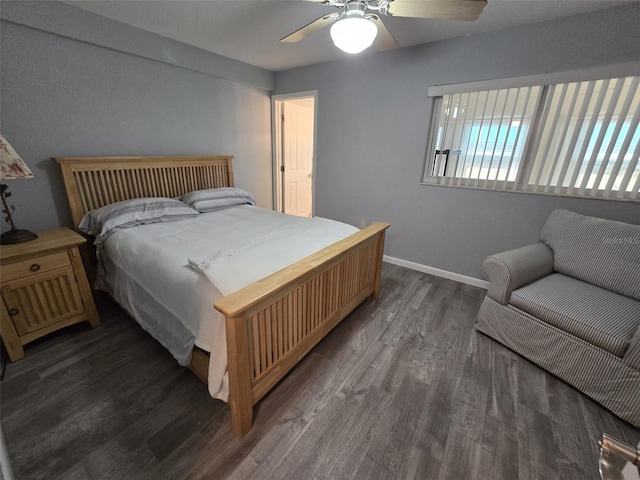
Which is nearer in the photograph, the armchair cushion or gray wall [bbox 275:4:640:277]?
the armchair cushion

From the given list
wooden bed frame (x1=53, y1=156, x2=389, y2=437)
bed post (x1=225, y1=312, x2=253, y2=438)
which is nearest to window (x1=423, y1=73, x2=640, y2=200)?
wooden bed frame (x1=53, y1=156, x2=389, y2=437)

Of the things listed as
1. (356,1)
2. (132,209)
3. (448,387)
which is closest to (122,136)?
(132,209)

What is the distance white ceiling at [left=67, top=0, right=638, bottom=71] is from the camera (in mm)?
1861

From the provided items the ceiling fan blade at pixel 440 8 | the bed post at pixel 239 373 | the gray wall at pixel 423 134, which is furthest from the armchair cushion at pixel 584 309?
the bed post at pixel 239 373

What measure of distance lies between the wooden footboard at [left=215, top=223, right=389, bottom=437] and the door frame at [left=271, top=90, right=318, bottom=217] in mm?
1935

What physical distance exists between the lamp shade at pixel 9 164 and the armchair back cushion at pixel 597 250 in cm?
376

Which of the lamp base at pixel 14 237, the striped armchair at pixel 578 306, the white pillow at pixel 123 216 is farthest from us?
the white pillow at pixel 123 216

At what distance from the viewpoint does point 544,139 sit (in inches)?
87.8

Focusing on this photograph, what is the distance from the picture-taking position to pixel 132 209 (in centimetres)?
219

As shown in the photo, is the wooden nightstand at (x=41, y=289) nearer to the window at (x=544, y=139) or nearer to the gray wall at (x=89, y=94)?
the gray wall at (x=89, y=94)

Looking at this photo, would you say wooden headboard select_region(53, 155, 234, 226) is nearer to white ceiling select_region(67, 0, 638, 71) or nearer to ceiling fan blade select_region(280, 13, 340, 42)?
white ceiling select_region(67, 0, 638, 71)

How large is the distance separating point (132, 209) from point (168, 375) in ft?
4.61

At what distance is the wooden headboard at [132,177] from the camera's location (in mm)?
2164

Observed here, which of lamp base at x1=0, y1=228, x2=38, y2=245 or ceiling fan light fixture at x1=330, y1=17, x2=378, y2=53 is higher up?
ceiling fan light fixture at x1=330, y1=17, x2=378, y2=53
